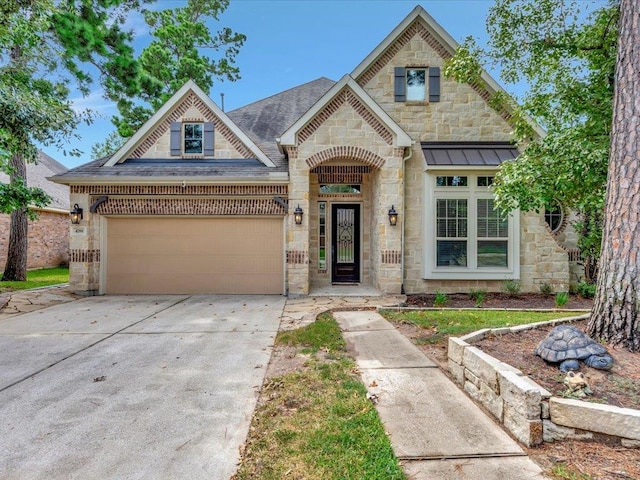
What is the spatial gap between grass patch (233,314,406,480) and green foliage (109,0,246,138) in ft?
50.7

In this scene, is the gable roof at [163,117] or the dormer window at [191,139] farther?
the dormer window at [191,139]

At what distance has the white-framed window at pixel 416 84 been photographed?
31.9 ft

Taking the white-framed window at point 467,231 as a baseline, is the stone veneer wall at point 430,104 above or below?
above

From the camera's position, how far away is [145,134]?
32.4 ft

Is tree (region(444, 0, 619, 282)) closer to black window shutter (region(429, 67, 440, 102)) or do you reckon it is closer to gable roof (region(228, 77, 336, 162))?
black window shutter (region(429, 67, 440, 102))

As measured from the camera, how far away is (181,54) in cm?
1867

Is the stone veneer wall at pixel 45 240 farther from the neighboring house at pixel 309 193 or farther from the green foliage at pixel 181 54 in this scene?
the neighboring house at pixel 309 193

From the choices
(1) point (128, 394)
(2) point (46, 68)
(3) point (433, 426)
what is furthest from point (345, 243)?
(2) point (46, 68)

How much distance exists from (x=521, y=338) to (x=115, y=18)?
13.9 meters

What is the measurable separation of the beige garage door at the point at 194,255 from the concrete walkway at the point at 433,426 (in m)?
5.59

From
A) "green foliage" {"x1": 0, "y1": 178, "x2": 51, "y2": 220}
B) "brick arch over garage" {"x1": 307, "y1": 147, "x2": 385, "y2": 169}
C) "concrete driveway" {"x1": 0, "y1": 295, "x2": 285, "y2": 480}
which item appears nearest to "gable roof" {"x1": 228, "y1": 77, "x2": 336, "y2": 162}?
"brick arch over garage" {"x1": 307, "y1": 147, "x2": 385, "y2": 169}

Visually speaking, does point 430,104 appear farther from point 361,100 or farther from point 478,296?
point 478,296

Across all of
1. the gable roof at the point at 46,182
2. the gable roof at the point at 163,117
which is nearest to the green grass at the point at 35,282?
the gable roof at the point at 46,182

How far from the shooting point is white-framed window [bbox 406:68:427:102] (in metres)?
9.73
